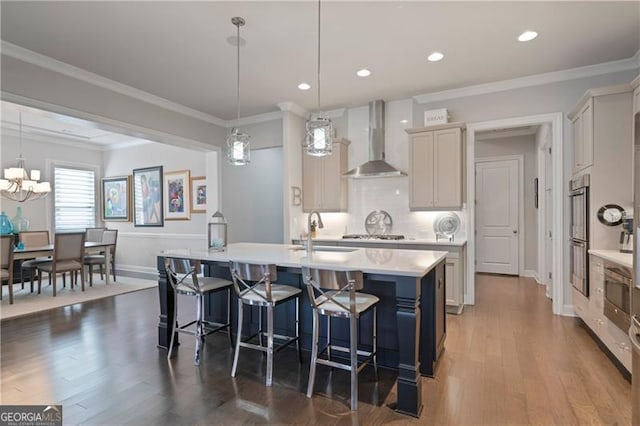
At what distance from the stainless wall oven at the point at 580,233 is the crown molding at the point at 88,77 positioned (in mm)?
5429

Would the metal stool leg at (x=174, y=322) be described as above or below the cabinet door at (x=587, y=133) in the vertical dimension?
below

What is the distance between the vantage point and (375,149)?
16.8 feet

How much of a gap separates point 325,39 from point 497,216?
562 cm

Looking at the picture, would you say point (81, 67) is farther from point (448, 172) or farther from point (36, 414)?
point (448, 172)

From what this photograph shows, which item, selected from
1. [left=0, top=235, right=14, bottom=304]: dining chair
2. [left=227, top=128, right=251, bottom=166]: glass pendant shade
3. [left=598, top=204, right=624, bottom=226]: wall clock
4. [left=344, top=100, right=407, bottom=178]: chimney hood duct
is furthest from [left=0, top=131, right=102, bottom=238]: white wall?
[left=598, top=204, right=624, bottom=226]: wall clock

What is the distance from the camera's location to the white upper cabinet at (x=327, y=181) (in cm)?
531

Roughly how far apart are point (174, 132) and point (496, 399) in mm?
5199

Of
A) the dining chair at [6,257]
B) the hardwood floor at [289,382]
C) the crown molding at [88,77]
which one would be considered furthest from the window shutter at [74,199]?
the hardwood floor at [289,382]

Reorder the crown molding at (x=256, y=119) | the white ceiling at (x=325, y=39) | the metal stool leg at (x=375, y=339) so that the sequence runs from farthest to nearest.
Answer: the crown molding at (x=256, y=119)
the white ceiling at (x=325, y=39)
the metal stool leg at (x=375, y=339)

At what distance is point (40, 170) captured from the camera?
23.2 feet

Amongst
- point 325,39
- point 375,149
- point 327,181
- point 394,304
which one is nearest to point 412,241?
point 375,149

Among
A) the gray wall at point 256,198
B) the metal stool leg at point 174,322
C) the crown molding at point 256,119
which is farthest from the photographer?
the gray wall at point 256,198

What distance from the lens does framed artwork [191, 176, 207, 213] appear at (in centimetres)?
685

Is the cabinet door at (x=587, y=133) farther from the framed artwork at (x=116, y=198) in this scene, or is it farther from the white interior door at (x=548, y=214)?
the framed artwork at (x=116, y=198)
